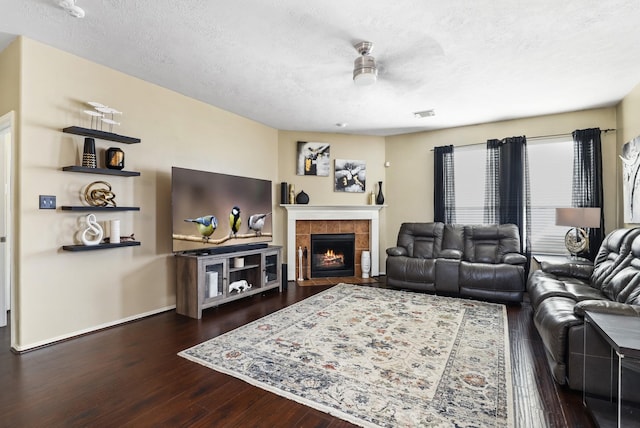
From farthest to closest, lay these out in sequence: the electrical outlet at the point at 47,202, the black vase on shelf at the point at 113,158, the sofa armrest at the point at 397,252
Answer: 1. the sofa armrest at the point at 397,252
2. the black vase on shelf at the point at 113,158
3. the electrical outlet at the point at 47,202

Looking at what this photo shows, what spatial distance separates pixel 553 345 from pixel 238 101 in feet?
13.3

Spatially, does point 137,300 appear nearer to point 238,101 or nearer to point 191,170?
point 191,170

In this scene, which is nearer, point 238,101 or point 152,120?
point 152,120

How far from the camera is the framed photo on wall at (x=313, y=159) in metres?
5.54

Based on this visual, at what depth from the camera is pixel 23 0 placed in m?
2.11

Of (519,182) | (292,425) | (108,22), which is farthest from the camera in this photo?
(519,182)

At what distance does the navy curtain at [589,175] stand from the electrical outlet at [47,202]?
20.0 ft

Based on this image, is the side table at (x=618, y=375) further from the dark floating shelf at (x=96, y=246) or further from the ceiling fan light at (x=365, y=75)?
the dark floating shelf at (x=96, y=246)

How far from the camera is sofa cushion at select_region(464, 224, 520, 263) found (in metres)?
4.41

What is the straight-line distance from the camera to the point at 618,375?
1.65 metres

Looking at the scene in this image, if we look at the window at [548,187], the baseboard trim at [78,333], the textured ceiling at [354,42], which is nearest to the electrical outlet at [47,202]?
the baseboard trim at [78,333]

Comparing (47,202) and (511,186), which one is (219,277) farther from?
(511,186)

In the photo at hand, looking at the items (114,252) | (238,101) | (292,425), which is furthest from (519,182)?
(114,252)

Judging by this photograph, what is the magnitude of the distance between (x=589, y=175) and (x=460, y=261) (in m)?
2.06
